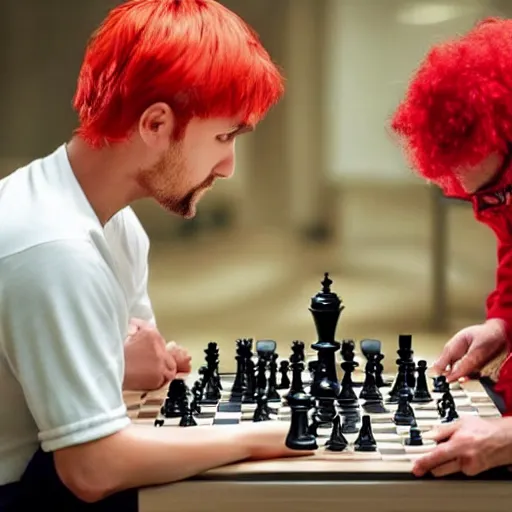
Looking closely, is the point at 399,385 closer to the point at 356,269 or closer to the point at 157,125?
the point at 157,125

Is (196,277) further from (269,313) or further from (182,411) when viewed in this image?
(182,411)

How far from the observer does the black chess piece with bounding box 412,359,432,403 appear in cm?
139

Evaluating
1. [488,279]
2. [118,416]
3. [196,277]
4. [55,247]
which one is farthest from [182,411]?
[488,279]

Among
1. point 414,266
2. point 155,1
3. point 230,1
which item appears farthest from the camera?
point 414,266

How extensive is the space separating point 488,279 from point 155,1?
187 centimetres

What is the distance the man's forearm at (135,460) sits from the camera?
1.07 metres

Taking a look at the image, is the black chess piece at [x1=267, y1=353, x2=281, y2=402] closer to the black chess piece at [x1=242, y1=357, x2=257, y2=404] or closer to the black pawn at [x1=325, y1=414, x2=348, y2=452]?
the black chess piece at [x1=242, y1=357, x2=257, y2=404]

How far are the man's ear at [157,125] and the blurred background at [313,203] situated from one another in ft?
4.87

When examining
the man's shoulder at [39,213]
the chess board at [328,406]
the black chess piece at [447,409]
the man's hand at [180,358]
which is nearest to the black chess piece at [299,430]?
the chess board at [328,406]

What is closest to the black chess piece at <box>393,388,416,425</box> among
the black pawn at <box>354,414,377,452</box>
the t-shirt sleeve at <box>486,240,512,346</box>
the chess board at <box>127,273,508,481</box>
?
the chess board at <box>127,273,508,481</box>

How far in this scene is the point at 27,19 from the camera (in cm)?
257

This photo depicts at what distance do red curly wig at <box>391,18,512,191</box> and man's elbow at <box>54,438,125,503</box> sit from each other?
2.01 ft

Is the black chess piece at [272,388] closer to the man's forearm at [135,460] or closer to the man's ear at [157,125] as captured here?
the man's forearm at [135,460]

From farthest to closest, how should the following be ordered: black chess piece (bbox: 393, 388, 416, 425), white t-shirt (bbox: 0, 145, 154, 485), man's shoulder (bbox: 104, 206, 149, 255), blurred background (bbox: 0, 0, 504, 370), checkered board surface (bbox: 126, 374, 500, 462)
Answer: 1. blurred background (bbox: 0, 0, 504, 370)
2. man's shoulder (bbox: 104, 206, 149, 255)
3. black chess piece (bbox: 393, 388, 416, 425)
4. checkered board surface (bbox: 126, 374, 500, 462)
5. white t-shirt (bbox: 0, 145, 154, 485)
